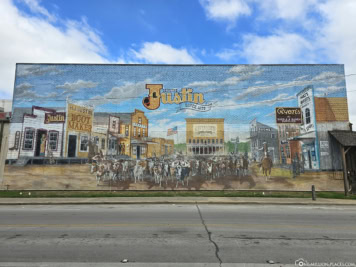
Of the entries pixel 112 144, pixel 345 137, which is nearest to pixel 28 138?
pixel 112 144

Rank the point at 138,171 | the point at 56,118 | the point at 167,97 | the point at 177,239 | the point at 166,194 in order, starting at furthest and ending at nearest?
the point at 167,97
the point at 56,118
the point at 138,171
the point at 166,194
the point at 177,239

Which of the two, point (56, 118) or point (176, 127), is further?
point (56, 118)

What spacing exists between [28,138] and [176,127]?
11.6 metres

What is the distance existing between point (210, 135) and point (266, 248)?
13.3 m

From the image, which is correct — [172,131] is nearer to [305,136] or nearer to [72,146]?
[72,146]

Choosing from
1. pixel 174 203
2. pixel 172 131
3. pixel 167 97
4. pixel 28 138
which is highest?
pixel 167 97

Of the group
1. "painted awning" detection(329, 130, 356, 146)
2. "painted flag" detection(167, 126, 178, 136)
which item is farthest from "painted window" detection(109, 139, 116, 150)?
"painted awning" detection(329, 130, 356, 146)

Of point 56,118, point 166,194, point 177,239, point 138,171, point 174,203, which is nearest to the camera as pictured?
point 177,239

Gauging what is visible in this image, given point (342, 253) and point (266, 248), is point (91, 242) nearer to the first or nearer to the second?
point (266, 248)

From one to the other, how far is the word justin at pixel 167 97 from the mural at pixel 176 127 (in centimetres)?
8

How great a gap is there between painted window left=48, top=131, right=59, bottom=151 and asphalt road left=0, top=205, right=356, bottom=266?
999cm

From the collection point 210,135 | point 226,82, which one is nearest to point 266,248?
point 210,135

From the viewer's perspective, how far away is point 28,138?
18.9m

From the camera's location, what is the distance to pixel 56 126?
19094mm
